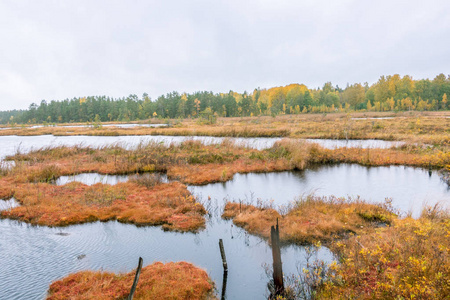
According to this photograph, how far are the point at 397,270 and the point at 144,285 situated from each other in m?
6.49

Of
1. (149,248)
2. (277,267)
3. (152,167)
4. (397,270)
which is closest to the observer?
(397,270)

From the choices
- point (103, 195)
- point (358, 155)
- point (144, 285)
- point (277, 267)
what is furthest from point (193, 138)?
point (277, 267)

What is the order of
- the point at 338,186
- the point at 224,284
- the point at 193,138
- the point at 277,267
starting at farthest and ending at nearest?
the point at 193,138 → the point at 338,186 → the point at 224,284 → the point at 277,267

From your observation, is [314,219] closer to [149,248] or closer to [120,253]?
[149,248]

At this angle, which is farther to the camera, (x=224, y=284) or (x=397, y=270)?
(x=224, y=284)

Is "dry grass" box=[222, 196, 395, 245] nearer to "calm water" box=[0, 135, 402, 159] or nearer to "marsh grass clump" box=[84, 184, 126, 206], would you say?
"marsh grass clump" box=[84, 184, 126, 206]

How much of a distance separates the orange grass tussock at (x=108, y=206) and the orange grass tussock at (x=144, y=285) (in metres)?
3.71

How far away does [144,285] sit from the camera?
23.2 feet

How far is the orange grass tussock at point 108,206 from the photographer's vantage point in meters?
12.0

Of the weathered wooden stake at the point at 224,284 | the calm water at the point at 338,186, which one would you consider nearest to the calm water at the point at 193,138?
the calm water at the point at 338,186

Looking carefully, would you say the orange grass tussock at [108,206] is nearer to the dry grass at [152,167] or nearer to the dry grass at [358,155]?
the dry grass at [152,167]

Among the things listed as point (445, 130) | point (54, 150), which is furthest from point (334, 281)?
point (445, 130)

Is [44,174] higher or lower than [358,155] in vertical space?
higher

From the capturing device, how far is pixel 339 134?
3788cm
